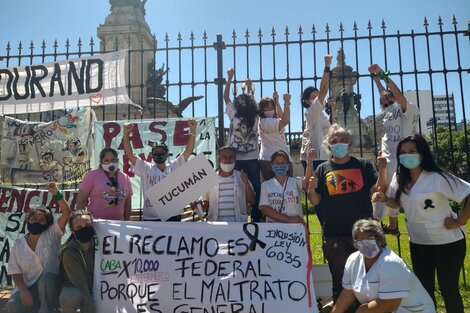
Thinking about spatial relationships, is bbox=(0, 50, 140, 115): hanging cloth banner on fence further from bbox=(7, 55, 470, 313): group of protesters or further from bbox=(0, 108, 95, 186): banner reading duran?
bbox=(7, 55, 470, 313): group of protesters

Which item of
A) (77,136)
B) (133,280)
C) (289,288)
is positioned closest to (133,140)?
(77,136)

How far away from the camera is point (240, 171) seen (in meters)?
4.77

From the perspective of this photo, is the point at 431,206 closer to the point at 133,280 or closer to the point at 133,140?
the point at 133,280

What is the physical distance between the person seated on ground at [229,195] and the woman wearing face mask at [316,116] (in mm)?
1044

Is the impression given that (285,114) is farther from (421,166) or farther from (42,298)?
(42,298)

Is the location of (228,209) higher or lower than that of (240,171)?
lower

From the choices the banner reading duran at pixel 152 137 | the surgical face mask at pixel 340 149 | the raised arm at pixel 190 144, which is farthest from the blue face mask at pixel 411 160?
the banner reading duran at pixel 152 137

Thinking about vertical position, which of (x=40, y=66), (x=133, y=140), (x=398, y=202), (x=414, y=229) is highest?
(x=40, y=66)

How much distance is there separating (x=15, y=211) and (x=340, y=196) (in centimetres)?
432

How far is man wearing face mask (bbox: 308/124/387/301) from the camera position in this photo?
392 cm

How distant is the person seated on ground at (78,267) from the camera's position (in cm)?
385

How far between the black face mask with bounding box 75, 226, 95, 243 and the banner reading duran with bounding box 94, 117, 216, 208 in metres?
2.09

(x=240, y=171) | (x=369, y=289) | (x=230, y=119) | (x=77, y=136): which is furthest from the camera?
(x=77, y=136)

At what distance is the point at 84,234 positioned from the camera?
4078 mm
